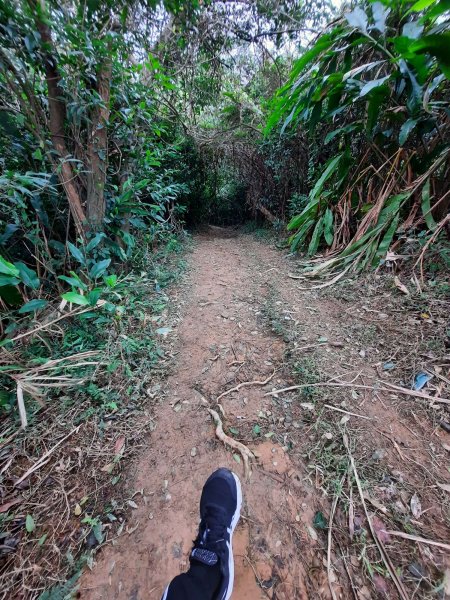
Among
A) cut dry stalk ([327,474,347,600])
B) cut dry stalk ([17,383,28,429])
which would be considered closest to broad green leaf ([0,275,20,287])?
cut dry stalk ([17,383,28,429])

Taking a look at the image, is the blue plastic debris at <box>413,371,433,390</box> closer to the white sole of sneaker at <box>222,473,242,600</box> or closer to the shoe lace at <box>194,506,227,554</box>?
the white sole of sneaker at <box>222,473,242,600</box>

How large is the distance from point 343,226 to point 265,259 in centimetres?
108

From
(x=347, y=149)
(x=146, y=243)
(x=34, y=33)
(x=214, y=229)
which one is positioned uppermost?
(x=34, y=33)

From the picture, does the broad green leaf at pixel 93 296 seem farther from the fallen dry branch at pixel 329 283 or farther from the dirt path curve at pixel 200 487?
the fallen dry branch at pixel 329 283

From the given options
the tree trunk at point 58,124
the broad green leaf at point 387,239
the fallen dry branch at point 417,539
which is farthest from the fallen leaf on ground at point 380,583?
the tree trunk at point 58,124

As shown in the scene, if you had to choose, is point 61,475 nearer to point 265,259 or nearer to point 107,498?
point 107,498

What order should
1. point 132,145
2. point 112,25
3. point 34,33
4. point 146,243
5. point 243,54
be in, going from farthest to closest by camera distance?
1. point 243,54
2. point 146,243
3. point 132,145
4. point 112,25
5. point 34,33

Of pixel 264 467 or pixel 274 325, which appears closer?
pixel 264 467

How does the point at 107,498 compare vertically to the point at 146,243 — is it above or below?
below

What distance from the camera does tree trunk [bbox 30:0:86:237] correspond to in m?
1.59

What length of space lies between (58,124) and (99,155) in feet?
1.06

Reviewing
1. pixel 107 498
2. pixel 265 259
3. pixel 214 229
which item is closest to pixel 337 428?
pixel 107 498

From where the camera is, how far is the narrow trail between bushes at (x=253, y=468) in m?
0.88

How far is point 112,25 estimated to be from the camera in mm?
1818
